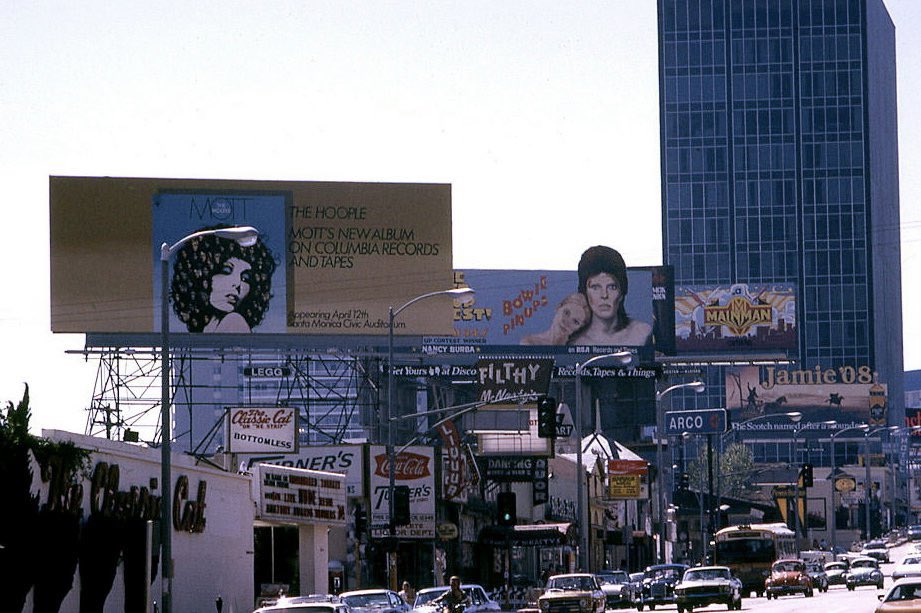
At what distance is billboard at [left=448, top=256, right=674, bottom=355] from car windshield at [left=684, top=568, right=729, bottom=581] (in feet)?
177

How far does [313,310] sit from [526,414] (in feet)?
36.6

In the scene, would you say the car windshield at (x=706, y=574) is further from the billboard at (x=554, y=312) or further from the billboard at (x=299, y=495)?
the billboard at (x=554, y=312)

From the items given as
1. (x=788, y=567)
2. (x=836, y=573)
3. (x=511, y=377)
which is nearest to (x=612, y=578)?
(x=788, y=567)

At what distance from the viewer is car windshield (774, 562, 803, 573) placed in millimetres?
73688

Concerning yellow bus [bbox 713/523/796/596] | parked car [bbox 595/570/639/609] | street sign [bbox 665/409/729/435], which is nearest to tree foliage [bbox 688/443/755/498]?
street sign [bbox 665/409/729/435]

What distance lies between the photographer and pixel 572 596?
51.3m

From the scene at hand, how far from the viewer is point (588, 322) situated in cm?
11631

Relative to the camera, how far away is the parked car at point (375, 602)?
40.3 metres

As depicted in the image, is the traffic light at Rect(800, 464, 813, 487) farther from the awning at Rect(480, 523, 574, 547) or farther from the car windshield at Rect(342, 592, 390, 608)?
the car windshield at Rect(342, 592, 390, 608)

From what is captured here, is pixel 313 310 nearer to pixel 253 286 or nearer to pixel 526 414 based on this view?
pixel 253 286

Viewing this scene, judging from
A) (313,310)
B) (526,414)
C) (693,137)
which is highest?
(693,137)

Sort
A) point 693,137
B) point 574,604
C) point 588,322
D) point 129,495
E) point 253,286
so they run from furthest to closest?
point 693,137 < point 588,322 < point 253,286 < point 574,604 < point 129,495

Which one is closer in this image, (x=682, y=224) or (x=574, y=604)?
(x=574, y=604)

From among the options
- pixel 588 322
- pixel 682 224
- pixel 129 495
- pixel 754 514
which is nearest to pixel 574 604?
pixel 129 495
